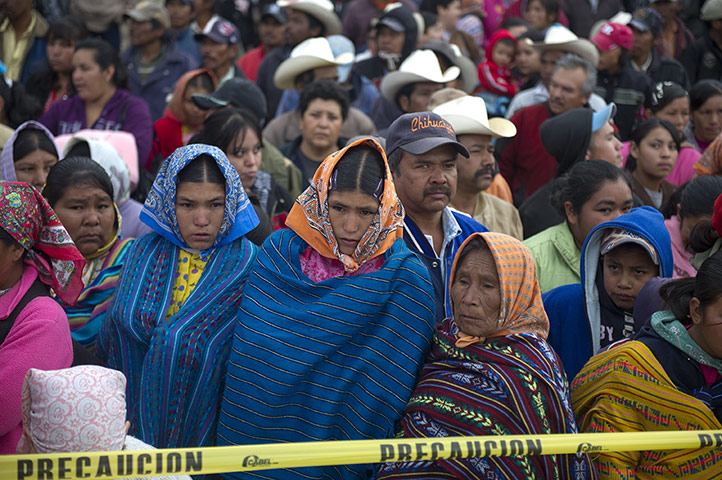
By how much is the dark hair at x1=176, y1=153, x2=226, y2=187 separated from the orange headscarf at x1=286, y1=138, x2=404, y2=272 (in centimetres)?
47

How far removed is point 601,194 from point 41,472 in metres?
3.22

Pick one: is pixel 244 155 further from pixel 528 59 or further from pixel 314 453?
pixel 528 59

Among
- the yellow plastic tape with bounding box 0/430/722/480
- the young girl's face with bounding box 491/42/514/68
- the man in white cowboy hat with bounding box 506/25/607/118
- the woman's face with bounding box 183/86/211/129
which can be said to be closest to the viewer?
the yellow plastic tape with bounding box 0/430/722/480

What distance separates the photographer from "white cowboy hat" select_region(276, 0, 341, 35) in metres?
9.27

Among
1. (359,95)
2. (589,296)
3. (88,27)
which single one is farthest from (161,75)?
(589,296)

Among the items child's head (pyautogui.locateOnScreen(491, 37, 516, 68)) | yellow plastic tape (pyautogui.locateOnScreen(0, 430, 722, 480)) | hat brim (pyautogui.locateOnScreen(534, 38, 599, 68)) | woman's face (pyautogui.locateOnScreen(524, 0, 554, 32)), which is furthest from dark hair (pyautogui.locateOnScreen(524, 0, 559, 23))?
yellow plastic tape (pyautogui.locateOnScreen(0, 430, 722, 480))

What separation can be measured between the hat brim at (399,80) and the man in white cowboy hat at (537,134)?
0.72 m

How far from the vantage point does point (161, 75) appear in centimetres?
868

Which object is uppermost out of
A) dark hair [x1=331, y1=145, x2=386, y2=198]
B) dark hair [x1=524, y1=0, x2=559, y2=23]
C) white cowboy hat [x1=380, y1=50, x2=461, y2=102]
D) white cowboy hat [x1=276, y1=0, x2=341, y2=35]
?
dark hair [x1=524, y1=0, x2=559, y2=23]

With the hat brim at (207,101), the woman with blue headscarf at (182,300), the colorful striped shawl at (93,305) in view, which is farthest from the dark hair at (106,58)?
the woman with blue headscarf at (182,300)

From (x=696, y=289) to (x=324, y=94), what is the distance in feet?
13.0

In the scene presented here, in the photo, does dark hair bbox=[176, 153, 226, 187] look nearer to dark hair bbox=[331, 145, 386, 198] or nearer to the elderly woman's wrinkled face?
dark hair bbox=[331, 145, 386, 198]

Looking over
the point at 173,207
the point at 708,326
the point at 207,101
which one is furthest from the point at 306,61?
the point at 708,326

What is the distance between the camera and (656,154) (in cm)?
627
